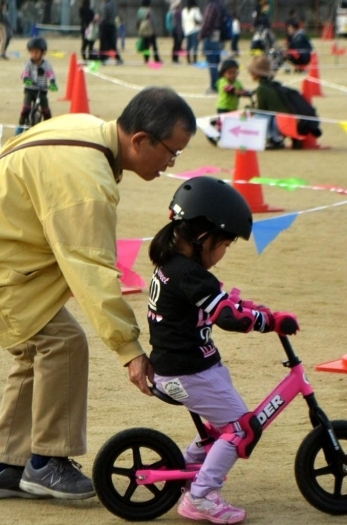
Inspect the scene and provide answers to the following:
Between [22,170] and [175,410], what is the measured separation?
1974mm

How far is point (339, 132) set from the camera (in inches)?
735

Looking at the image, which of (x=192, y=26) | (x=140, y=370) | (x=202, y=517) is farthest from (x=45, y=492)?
(x=192, y=26)

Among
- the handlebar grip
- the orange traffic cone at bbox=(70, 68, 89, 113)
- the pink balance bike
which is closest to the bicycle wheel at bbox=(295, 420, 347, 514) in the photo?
the pink balance bike

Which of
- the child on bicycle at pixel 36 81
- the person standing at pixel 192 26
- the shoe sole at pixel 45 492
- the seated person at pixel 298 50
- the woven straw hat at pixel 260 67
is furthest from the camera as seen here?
the person standing at pixel 192 26

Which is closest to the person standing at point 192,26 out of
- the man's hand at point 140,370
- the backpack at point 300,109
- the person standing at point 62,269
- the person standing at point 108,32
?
the person standing at point 108,32

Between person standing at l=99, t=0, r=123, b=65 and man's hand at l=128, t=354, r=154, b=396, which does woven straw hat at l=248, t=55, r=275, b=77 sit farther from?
person standing at l=99, t=0, r=123, b=65

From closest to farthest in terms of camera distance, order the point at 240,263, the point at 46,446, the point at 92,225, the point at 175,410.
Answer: the point at 92,225
the point at 46,446
the point at 175,410
the point at 240,263

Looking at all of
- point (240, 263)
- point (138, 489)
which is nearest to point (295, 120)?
point (240, 263)

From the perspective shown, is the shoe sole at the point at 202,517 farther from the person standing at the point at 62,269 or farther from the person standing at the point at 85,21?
the person standing at the point at 85,21

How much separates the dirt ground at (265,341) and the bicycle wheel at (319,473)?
6 cm

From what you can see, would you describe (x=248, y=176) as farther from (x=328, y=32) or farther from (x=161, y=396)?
(x=328, y=32)

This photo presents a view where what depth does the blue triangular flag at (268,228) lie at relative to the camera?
24.5 ft

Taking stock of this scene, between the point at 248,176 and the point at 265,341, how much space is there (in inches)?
199

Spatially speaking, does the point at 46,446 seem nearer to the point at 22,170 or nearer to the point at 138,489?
the point at 138,489
